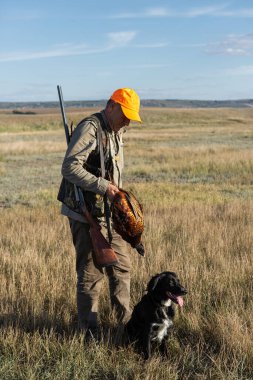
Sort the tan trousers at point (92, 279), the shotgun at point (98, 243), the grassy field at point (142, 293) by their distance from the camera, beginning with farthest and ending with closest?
the tan trousers at point (92, 279) < the shotgun at point (98, 243) < the grassy field at point (142, 293)

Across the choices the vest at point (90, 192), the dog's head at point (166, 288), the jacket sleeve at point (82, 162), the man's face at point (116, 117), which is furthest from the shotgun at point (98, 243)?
the man's face at point (116, 117)

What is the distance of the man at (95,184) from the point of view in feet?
11.9

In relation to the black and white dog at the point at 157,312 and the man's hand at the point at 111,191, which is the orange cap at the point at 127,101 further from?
the black and white dog at the point at 157,312

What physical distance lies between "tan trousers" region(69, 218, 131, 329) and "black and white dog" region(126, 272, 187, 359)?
41cm

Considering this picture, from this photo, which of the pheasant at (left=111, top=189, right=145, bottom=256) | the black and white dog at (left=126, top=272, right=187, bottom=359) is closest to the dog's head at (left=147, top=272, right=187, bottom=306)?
the black and white dog at (left=126, top=272, right=187, bottom=359)

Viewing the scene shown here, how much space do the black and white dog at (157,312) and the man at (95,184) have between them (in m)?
0.43

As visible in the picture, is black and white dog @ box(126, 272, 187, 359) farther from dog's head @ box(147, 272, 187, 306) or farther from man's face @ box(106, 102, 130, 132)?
man's face @ box(106, 102, 130, 132)

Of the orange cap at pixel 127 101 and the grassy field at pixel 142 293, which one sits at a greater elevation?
the orange cap at pixel 127 101

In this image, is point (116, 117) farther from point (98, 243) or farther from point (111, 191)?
point (98, 243)

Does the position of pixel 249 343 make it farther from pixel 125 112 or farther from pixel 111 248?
pixel 125 112

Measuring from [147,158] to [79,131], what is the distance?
18048 mm

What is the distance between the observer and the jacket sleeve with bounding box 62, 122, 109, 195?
362 cm

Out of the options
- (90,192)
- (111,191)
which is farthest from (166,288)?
(90,192)

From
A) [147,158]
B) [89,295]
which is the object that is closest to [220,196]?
[89,295]
